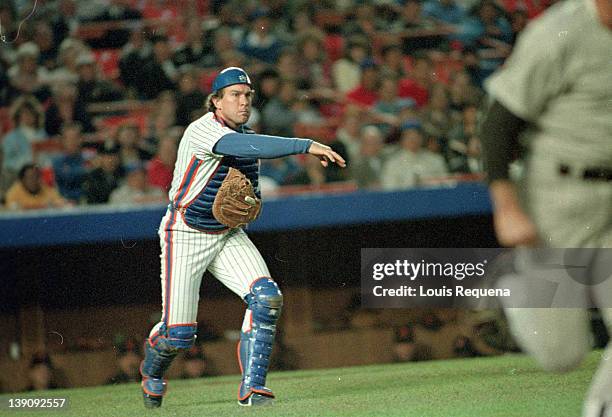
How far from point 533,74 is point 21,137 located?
15.0 ft

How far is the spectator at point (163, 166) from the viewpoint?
560 cm

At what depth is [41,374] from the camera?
586 cm

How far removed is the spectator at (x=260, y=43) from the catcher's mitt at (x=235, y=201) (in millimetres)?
2279

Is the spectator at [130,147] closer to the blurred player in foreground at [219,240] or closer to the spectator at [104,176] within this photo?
the spectator at [104,176]

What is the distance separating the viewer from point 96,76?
21.7ft

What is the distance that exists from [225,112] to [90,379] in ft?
7.04

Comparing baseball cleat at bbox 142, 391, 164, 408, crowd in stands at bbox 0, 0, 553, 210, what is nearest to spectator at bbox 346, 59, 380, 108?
crowd in stands at bbox 0, 0, 553, 210

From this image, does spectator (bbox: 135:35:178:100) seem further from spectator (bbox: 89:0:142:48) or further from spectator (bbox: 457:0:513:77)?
spectator (bbox: 457:0:513:77)

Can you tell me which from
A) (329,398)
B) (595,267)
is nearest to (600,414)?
(595,267)

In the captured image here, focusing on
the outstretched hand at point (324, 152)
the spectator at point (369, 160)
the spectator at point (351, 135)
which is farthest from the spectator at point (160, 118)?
the outstretched hand at point (324, 152)

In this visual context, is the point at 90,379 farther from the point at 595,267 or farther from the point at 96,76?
the point at 595,267

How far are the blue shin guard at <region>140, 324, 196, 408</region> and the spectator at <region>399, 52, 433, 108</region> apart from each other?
2478mm

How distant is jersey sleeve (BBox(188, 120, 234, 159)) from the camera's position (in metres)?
4.20

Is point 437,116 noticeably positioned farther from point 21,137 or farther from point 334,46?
point 21,137
